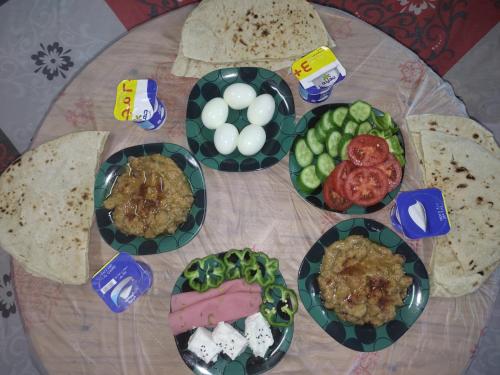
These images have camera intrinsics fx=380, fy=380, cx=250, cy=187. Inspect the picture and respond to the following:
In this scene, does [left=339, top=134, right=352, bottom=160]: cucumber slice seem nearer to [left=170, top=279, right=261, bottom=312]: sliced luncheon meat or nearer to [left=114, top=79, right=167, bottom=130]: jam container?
[left=170, top=279, right=261, bottom=312]: sliced luncheon meat

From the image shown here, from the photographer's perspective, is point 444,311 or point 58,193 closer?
point 444,311

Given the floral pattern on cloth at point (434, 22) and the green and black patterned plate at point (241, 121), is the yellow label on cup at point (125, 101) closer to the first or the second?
the green and black patterned plate at point (241, 121)

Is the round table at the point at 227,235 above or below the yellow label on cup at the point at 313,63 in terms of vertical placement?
below

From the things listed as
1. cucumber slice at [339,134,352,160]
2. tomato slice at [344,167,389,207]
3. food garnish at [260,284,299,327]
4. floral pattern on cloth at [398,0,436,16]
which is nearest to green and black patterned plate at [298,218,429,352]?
food garnish at [260,284,299,327]

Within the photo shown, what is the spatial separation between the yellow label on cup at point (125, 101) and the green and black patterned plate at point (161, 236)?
0.28m

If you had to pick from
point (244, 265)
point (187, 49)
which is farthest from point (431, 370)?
point (187, 49)

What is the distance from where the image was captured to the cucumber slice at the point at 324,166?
2.39m

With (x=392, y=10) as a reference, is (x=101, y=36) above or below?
above

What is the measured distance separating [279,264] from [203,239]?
53cm

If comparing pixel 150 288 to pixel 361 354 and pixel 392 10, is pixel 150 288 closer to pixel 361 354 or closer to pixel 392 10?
pixel 361 354

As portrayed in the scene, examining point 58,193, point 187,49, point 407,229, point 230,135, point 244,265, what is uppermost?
point 187,49

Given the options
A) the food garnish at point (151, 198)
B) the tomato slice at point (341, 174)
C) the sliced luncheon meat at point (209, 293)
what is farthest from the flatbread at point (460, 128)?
the food garnish at point (151, 198)

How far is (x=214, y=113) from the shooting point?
8.36 ft

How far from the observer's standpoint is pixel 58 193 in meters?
2.58
